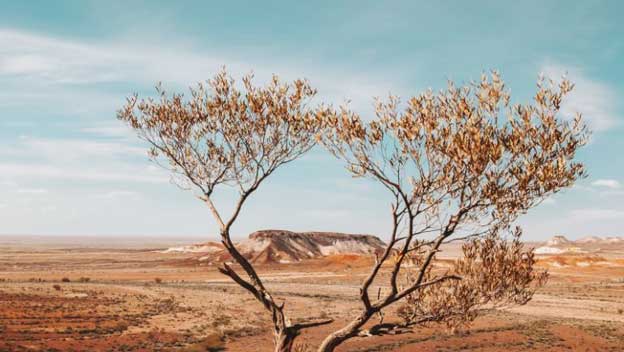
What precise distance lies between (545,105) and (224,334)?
1540 inches

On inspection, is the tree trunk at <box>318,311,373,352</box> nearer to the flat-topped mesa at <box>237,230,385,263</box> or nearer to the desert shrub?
the desert shrub

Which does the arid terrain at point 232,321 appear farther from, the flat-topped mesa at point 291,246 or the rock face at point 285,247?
the flat-topped mesa at point 291,246

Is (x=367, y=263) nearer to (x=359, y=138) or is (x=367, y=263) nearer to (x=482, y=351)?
(x=482, y=351)

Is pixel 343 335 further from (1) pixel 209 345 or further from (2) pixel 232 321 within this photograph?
(2) pixel 232 321

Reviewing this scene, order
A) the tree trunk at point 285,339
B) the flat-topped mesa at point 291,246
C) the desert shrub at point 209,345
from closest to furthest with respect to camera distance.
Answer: the tree trunk at point 285,339, the desert shrub at point 209,345, the flat-topped mesa at point 291,246

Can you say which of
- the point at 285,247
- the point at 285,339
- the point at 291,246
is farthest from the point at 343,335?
the point at 291,246

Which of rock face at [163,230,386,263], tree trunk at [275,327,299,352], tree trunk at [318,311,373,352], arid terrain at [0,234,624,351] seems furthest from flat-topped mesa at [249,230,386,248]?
tree trunk at [318,311,373,352]

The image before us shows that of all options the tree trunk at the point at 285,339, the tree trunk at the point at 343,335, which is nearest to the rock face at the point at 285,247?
the tree trunk at the point at 285,339

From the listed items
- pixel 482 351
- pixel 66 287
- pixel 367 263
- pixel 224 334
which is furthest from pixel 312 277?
pixel 482 351

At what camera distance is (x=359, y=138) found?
1500 cm

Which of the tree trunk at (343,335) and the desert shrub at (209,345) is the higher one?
the tree trunk at (343,335)

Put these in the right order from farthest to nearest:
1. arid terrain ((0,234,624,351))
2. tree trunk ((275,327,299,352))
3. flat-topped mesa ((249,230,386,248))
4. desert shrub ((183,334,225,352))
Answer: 1. flat-topped mesa ((249,230,386,248))
2. arid terrain ((0,234,624,351))
3. desert shrub ((183,334,225,352))
4. tree trunk ((275,327,299,352))

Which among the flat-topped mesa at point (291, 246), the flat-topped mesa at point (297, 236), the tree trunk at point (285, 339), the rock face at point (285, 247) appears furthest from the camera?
the flat-topped mesa at point (297, 236)

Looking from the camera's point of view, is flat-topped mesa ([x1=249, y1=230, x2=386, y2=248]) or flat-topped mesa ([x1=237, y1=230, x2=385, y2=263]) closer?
flat-topped mesa ([x1=237, y1=230, x2=385, y2=263])
